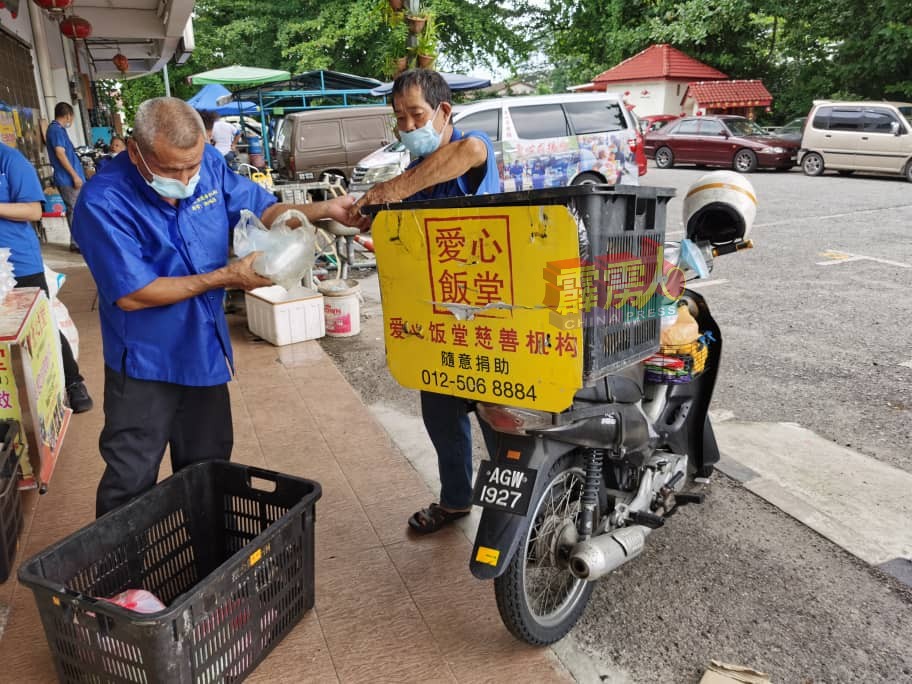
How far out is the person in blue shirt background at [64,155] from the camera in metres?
8.01

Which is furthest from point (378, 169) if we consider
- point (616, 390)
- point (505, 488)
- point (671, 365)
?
point (505, 488)

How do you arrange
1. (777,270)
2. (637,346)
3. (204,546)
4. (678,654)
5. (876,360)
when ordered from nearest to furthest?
(637,346), (678,654), (204,546), (876,360), (777,270)

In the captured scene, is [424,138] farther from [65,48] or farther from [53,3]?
[65,48]

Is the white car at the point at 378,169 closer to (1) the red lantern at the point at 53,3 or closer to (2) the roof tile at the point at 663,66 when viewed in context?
(1) the red lantern at the point at 53,3

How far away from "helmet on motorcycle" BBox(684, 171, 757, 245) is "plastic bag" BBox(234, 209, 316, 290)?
4.97ft

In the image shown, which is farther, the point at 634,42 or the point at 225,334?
the point at 634,42

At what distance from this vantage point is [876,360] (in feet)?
16.4

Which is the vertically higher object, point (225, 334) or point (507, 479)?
point (225, 334)

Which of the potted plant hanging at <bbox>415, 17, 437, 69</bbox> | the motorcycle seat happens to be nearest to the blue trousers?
the motorcycle seat

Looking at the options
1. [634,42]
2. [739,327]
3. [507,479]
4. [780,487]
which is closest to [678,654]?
[507,479]

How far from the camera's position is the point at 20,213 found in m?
3.65

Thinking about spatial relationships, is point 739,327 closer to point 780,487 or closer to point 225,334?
point 780,487

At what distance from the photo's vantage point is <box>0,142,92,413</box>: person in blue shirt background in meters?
3.61

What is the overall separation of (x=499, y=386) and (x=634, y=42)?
2816 cm
